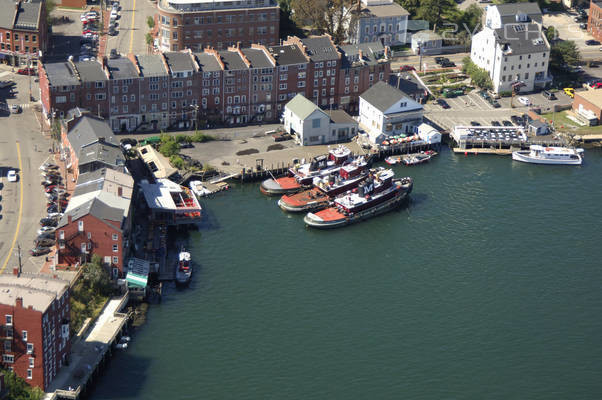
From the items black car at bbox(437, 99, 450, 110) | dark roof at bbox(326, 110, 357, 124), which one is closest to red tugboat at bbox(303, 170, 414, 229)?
dark roof at bbox(326, 110, 357, 124)

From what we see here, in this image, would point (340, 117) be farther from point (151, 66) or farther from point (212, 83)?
point (151, 66)

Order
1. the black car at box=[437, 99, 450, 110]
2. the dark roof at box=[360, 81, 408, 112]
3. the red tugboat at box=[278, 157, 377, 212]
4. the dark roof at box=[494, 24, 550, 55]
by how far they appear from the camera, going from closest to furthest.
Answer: the red tugboat at box=[278, 157, 377, 212], the dark roof at box=[360, 81, 408, 112], the black car at box=[437, 99, 450, 110], the dark roof at box=[494, 24, 550, 55]

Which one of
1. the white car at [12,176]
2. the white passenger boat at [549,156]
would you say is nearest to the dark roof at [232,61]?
the white car at [12,176]

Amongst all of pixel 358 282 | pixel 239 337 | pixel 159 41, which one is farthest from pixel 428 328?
pixel 159 41

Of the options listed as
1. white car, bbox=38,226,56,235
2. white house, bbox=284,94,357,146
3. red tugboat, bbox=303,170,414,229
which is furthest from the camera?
white house, bbox=284,94,357,146

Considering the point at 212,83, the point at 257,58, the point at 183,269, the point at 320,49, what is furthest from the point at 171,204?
the point at 320,49

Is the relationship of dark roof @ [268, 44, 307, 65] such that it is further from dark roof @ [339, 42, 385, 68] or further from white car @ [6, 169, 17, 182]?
white car @ [6, 169, 17, 182]

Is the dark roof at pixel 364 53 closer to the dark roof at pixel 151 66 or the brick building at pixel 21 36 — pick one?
the dark roof at pixel 151 66

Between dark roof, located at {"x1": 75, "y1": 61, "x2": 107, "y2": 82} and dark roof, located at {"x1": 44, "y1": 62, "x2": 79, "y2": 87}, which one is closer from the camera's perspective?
dark roof, located at {"x1": 44, "y1": 62, "x2": 79, "y2": 87}
